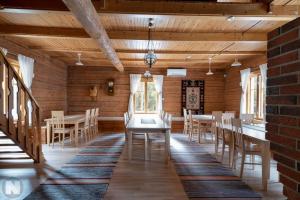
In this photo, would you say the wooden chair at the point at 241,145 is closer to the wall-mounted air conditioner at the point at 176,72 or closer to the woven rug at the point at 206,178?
the woven rug at the point at 206,178

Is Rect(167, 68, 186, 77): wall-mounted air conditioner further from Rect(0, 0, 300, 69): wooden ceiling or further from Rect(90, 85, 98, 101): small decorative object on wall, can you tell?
Rect(90, 85, 98, 101): small decorative object on wall

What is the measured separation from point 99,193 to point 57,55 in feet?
19.0

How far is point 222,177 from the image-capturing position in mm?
4090

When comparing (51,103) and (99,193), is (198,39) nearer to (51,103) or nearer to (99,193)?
(99,193)

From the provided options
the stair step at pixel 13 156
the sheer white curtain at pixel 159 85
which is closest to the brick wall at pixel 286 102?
the stair step at pixel 13 156

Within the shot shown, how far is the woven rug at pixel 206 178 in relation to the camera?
337cm

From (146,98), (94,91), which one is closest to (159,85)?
A: (146,98)

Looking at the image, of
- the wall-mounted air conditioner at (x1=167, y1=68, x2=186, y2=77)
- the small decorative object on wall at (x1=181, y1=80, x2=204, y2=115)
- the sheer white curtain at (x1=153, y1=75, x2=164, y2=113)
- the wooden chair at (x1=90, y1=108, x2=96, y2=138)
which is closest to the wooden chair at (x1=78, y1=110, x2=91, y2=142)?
the wooden chair at (x1=90, y1=108, x2=96, y2=138)

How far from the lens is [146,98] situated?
408 inches

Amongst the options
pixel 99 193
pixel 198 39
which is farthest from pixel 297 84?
pixel 198 39

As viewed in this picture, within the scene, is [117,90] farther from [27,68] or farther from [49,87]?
[27,68]

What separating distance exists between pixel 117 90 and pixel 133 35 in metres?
5.00

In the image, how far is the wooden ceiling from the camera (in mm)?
3754

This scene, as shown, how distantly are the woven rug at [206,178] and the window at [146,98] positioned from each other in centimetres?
454
